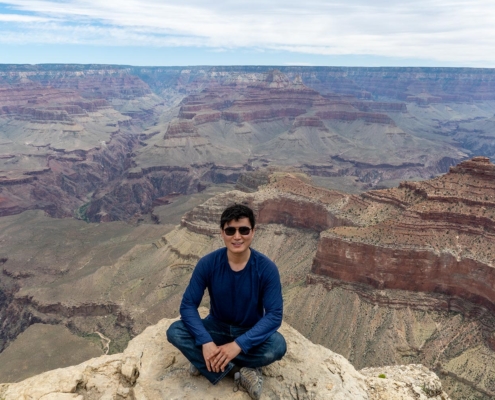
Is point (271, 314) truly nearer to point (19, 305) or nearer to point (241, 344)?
point (241, 344)

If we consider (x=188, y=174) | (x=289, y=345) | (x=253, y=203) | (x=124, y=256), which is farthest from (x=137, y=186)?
(x=289, y=345)

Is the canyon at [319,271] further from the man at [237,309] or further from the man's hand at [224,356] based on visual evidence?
the man's hand at [224,356]

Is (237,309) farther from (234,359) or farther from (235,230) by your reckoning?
(235,230)

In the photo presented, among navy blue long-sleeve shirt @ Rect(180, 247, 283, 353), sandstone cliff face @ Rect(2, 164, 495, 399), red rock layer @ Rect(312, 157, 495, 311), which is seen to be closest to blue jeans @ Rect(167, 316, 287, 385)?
navy blue long-sleeve shirt @ Rect(180, 247, 283, 353)

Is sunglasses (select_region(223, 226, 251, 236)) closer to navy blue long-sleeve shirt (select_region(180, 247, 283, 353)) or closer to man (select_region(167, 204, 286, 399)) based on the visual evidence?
man (select_region(167, 204, 286, 399))

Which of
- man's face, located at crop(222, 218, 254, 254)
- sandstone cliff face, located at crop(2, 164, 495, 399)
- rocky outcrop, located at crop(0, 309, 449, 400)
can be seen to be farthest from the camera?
sandstone cliff face, located at crop(2, 164, 495, 399)
